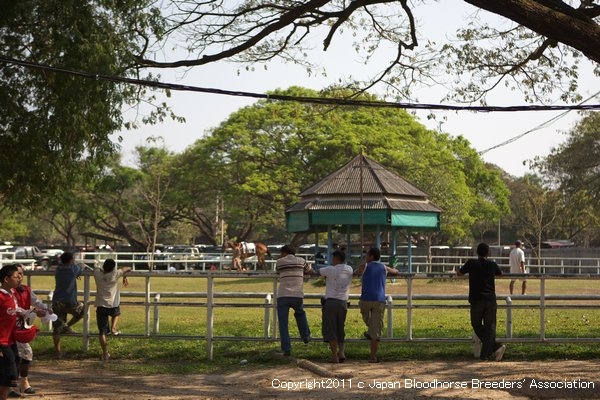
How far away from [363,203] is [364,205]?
0.11 meters

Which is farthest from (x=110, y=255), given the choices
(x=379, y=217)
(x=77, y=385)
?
(x=77, y=385)

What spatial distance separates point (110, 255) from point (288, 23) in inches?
1198

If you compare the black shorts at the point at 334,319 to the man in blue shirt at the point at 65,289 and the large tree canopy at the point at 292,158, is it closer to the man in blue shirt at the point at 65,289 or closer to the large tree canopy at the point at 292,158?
the man in blue shirt at the point at 65,289

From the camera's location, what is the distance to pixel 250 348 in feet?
49.9

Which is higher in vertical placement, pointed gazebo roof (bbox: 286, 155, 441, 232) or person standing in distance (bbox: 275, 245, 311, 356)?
pointed gazebo roof (bbox: 286, 155, 441, 232)

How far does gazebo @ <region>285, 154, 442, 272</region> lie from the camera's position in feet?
120

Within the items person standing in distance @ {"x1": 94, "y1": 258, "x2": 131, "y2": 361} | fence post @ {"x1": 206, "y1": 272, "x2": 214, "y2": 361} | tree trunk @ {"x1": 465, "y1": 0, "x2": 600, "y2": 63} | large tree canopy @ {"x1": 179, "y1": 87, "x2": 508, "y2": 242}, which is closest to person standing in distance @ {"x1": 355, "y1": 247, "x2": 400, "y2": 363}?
fence post @ {"x1": 206, "y1": 272, "x2": 214, "y2": 361}

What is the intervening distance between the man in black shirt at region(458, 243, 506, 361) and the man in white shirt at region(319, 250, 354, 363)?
1.73 metres

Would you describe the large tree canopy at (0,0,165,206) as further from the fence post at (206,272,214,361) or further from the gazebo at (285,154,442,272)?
the gazebo at (285,154,442,272)

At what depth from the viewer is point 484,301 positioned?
13797 millimetres

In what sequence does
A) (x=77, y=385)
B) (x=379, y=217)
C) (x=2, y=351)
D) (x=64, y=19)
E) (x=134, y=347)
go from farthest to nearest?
(x=379, y=217), (x=134, y=347), (x=64, y=19), (x=77, y=385), (x=2, y=351)

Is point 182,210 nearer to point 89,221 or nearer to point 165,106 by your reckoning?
point 89,221

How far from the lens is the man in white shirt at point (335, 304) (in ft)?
45.4

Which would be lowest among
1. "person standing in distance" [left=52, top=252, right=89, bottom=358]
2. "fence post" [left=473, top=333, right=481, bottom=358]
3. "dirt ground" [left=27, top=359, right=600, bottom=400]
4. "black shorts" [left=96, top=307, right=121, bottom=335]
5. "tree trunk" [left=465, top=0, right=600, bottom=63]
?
"dirt ground" [left=27, top=359, right=600, bottom=400]
